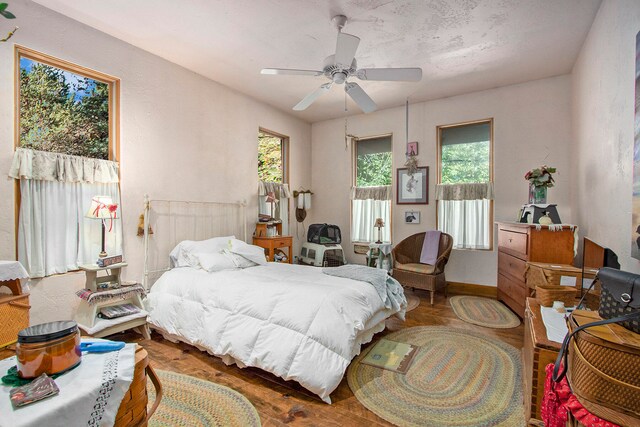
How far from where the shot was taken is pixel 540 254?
10.1 ft

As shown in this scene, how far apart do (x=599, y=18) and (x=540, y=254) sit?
216 cm

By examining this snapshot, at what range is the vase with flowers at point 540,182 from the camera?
341cm

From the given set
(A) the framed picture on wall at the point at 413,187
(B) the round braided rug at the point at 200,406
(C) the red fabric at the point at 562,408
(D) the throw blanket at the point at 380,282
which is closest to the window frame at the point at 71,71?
(B) the round braided rug at the point at 200,406

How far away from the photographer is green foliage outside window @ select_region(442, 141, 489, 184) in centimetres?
455

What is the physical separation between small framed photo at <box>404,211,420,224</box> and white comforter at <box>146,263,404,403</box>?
8.04ft

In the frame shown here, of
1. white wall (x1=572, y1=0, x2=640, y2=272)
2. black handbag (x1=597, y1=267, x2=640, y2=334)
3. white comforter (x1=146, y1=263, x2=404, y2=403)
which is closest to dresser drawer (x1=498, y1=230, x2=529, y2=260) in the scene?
white wall (x1=572, y1=0, x2=640, y2=272)

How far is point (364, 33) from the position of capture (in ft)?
9.80

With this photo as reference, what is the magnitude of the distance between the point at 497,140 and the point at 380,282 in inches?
121

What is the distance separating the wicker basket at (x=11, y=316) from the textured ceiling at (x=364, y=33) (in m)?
2.39

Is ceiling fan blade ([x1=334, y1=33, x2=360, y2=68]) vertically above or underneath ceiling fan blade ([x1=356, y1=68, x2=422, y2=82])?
above

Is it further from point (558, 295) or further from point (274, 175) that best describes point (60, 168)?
point (558, 295)

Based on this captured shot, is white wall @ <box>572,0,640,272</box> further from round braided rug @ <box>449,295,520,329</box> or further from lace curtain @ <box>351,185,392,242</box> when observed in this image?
lace curtain @ <box>351,185,392,242</box>

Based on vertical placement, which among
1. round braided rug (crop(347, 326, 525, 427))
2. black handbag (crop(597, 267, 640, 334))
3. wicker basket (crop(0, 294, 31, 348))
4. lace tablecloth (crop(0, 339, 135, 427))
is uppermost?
black handbag (crop(597, 267, 640, 334))

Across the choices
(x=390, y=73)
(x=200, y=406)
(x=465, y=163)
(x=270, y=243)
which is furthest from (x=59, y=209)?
(x=465, y=163)
